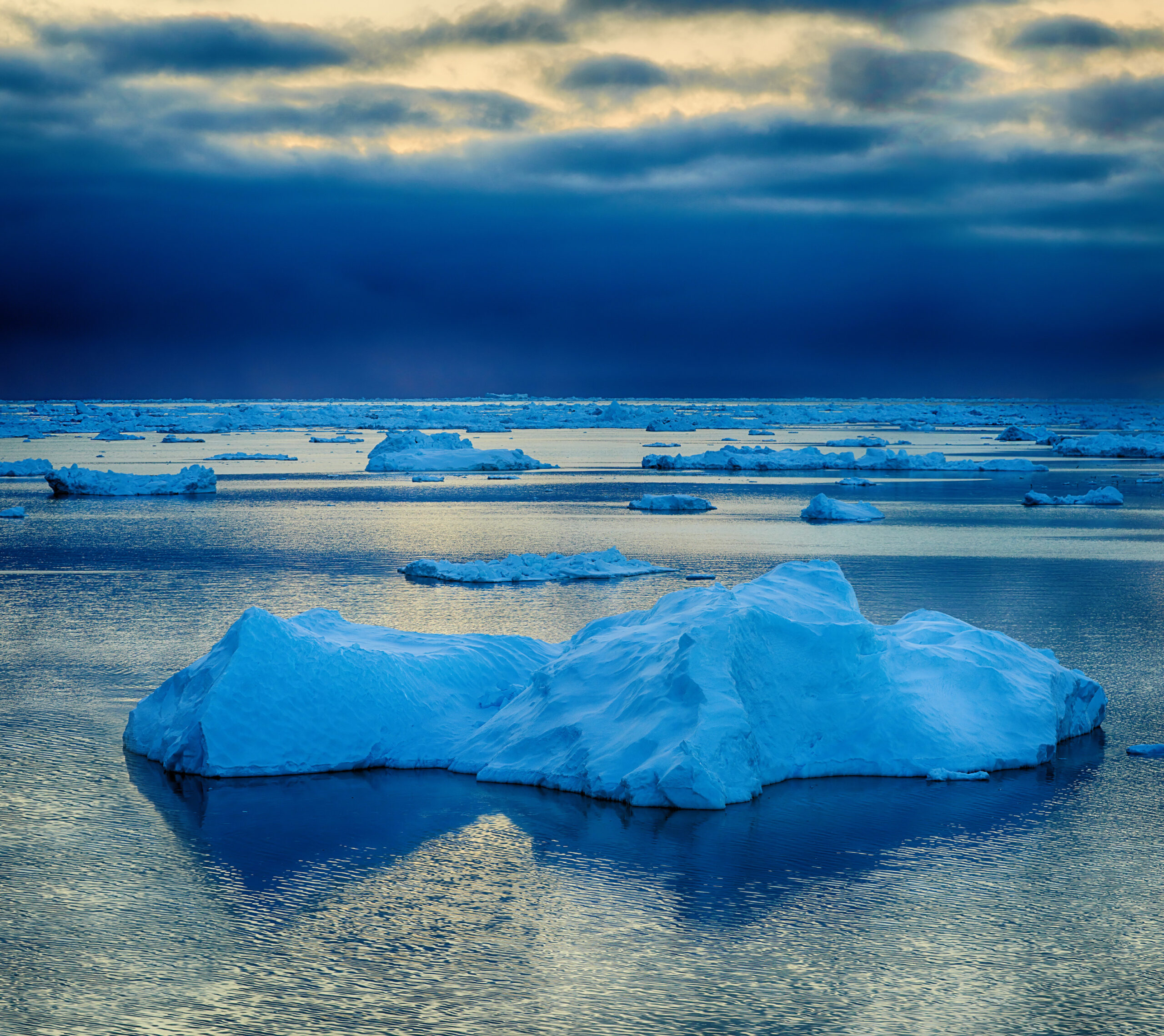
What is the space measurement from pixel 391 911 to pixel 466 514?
2761 cm

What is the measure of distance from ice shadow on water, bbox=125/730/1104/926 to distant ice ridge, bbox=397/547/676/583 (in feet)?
36.7

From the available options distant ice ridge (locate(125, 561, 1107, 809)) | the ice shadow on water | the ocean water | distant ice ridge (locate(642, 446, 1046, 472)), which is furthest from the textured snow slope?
distant ice ridge (locate(642, 446, 1046, 472))

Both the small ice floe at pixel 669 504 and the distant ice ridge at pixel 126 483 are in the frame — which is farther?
the distant ice ridge at pixel 126 483

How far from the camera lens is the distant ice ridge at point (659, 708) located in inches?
397

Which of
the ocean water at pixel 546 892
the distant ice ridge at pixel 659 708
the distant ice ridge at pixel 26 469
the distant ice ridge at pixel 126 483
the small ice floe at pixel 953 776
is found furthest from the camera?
the distant ice ridge at pixel 26 469

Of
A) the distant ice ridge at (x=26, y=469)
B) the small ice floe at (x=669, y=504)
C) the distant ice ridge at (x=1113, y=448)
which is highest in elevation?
the distant ice ridge at (x=1113, y=448)

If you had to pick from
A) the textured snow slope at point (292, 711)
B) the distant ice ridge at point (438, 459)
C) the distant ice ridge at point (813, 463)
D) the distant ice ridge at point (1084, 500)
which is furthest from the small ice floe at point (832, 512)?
the textured snow slope at point (292, 711)

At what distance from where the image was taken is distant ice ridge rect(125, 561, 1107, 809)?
10086 millimetres

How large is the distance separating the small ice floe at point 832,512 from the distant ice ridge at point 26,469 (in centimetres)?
3294

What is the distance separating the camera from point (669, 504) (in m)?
36.0

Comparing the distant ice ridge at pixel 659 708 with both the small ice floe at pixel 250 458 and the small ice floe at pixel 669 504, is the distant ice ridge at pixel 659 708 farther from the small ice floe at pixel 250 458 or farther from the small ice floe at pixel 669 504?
the small ice floe at pixel 250 458

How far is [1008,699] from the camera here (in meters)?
11.7

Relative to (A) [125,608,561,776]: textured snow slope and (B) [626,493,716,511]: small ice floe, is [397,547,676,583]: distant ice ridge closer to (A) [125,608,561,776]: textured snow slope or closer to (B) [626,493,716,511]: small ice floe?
(A) [125,608,561,776]: textured snow slope

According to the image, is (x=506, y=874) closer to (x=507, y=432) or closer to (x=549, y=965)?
(x=549, y=965)
